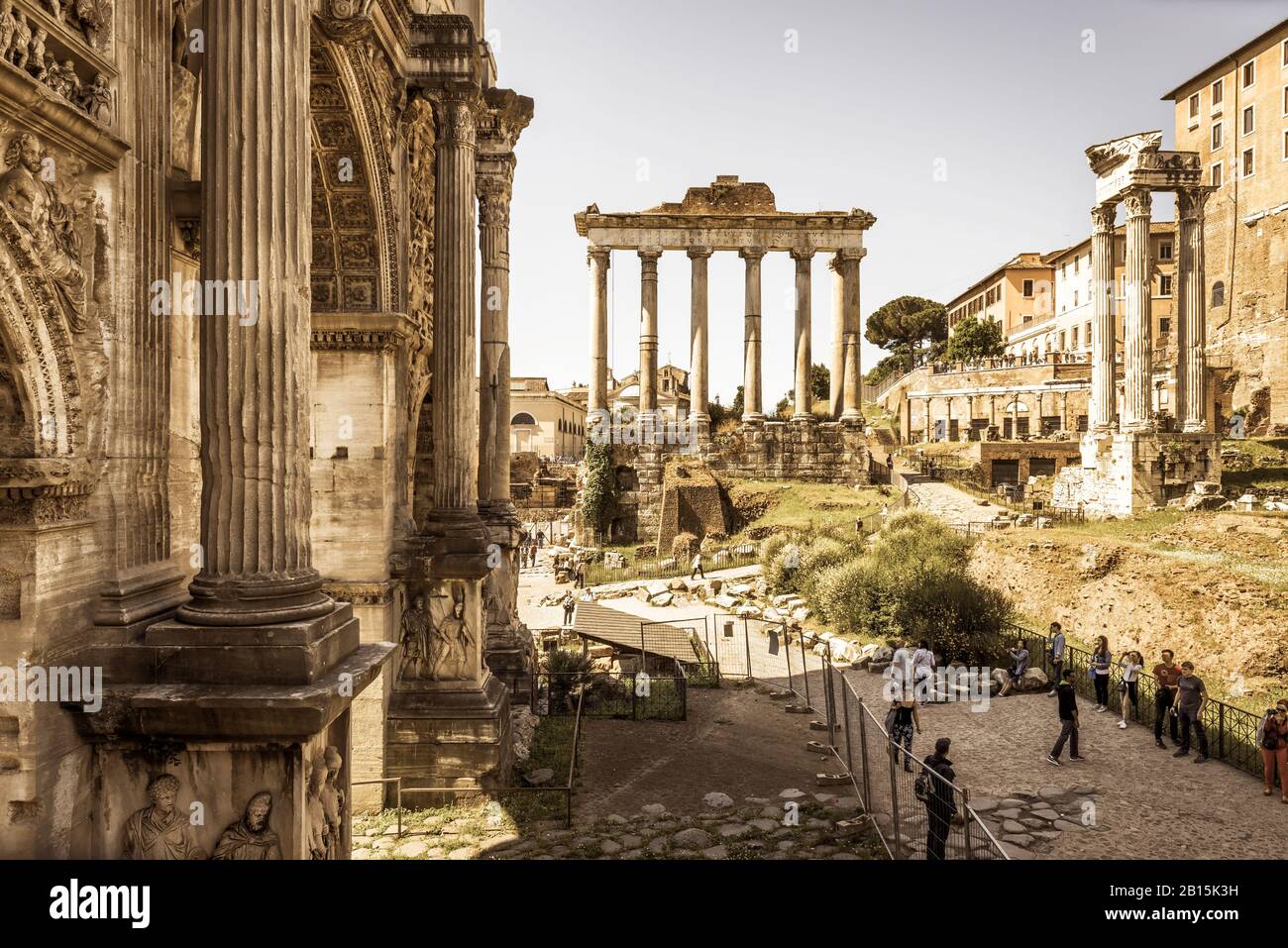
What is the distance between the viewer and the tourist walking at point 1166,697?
38.5 feet

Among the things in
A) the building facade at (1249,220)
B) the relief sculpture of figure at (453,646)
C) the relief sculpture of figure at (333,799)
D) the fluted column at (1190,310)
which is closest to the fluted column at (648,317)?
the fluted column at (1190,310)

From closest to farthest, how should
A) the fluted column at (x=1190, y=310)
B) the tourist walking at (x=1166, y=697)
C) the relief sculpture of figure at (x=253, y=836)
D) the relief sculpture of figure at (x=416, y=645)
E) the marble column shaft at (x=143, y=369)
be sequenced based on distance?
the relief sculpture of figure at (x=253, y=836), the marble column shaft at (x=143, y=369), the relief sculpture of figure at (x=416, y=645), the tourist walking at (x=1166, y=697), the fluted column at (x=1190, y=310)

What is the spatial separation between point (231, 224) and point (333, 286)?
184 inches

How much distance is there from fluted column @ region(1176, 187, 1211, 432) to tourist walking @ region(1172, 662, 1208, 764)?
20.1 meters

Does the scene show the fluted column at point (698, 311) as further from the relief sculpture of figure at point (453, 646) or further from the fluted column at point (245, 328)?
the fluted column at point (245, 328)

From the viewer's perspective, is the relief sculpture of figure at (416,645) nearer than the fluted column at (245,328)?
No

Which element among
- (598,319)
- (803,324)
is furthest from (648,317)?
(803,324)

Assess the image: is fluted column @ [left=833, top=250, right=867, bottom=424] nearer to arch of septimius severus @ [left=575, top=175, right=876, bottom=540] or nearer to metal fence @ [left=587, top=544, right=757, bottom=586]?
arch of septimius severus @ [left=575, top=175, right=876, bottom=540]

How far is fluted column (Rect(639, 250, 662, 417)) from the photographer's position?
35375mm

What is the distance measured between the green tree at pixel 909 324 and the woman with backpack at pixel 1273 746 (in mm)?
69571

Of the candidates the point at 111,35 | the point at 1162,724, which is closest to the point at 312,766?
the point at 111,35

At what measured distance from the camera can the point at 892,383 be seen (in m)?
66.4

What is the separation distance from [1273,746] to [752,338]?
2763 cm

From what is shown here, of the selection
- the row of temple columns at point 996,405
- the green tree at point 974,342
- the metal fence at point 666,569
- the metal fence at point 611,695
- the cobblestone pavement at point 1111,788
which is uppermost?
the green tree at point 974,342
